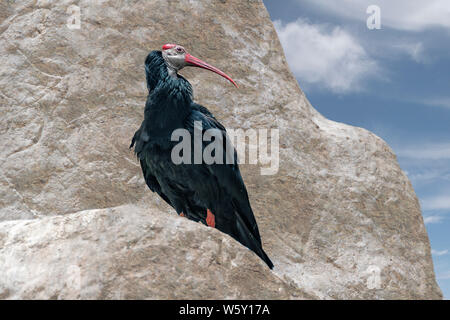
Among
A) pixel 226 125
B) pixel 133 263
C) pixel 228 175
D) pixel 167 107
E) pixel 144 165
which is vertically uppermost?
pixel 226 125

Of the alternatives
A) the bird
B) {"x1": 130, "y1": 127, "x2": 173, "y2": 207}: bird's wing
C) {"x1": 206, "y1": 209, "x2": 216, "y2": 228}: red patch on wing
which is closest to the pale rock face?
{"x1": 130, "y1": 127, "x2": 173, "y2": 207}: bird's wing

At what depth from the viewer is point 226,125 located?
6.18 m

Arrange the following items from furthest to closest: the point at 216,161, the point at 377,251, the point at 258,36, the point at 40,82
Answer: the point at 258,36 → the point at 40,82 → the point at 377,251 → the point at 216,161

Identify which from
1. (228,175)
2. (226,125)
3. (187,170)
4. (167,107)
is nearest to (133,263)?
(187,170)

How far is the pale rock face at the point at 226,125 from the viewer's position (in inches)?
231

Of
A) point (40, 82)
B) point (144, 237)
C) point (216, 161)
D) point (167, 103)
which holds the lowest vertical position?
point (144, 237)

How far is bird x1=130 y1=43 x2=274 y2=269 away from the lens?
4438 millimetres

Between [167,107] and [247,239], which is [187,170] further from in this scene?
[247,239]

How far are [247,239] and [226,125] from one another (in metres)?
2.03
